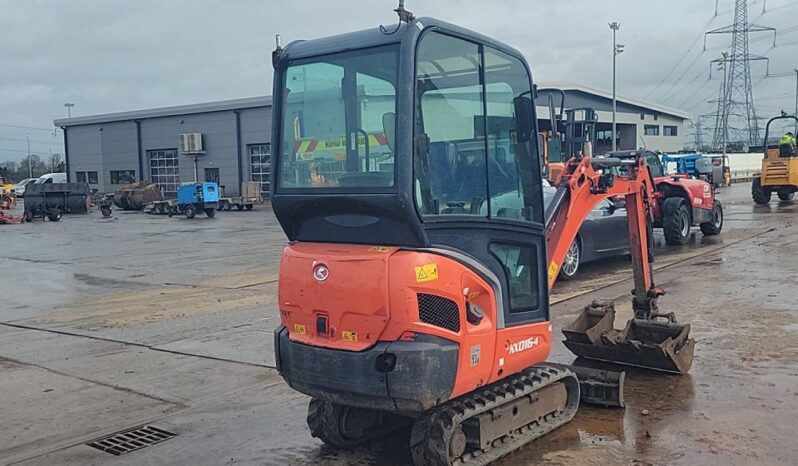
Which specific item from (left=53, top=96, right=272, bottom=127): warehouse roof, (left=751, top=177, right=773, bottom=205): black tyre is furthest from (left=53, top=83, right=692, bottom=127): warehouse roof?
(left=751, top=177, right=773, bottom=205): black tyre

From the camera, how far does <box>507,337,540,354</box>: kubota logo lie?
4883 mm

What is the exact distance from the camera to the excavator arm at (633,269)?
6066 mm

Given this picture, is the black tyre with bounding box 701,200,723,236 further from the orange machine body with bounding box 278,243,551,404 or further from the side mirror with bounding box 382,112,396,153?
the side mirror with bounding box 382,112,396,153

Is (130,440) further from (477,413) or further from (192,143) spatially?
(192,143)

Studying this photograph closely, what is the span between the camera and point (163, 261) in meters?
17.6

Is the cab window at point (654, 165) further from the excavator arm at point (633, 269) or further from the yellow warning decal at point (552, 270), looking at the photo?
the yellow warning decal at point (552, 270)

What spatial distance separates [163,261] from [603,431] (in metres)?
14.1

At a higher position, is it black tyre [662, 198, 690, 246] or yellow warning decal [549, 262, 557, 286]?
yellow warning decal [549, 262, 557, 286]

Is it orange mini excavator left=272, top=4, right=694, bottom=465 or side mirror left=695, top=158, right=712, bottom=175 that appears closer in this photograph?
orange mini excavator left=272, top=4, right=694, bottom=465

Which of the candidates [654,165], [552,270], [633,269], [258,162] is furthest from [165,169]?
[552,270]

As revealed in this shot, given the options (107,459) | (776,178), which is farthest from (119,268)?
(776,178)

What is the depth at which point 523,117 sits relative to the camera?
16.5 feet

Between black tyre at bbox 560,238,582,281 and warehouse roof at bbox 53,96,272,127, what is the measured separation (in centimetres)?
3706

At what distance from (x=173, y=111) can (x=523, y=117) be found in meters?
52.0
